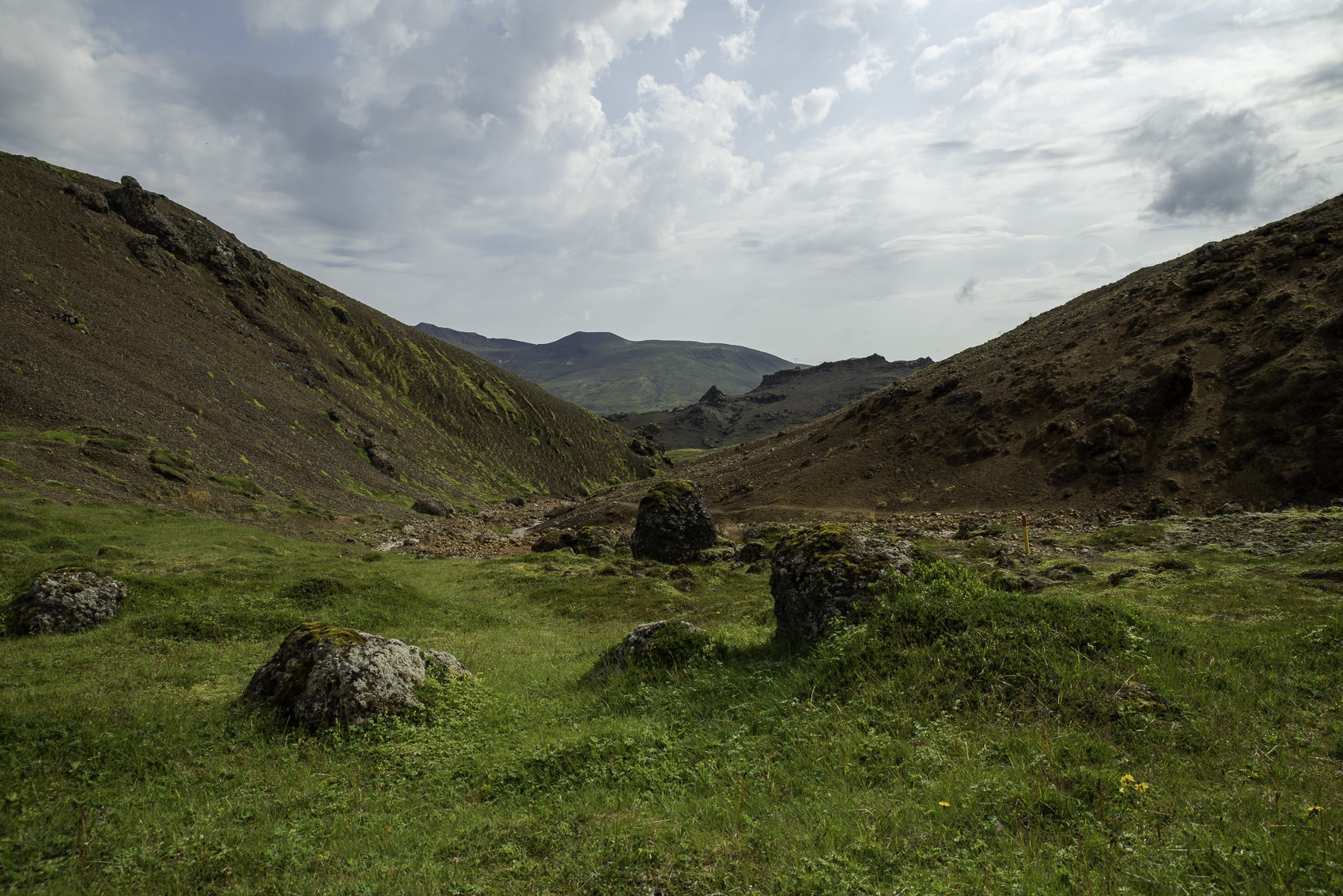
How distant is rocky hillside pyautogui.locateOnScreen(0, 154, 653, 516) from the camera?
44906 millimetres

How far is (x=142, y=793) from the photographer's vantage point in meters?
6.85

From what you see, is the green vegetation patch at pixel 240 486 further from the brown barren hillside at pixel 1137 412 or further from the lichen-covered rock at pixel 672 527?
the lichen-covered rock at pixel 672 527

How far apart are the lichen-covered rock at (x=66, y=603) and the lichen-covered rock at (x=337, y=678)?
807 cm

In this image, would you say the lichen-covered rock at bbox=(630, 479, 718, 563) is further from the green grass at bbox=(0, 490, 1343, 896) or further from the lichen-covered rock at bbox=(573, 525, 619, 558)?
the green grass at bbox=(0, 490, 1343, 896)

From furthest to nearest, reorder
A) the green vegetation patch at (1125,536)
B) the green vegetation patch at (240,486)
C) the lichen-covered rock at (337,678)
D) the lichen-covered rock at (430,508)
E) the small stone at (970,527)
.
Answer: the lichen-covered rock at (430,508), the green vegetation patch at (240,486), the small stone at (970,527), the green vegetation patch at (1125,536), the lichen-covered rock at (337,678)

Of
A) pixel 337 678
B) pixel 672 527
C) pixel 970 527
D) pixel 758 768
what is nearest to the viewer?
pixel 758 768

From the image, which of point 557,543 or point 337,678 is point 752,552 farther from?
point 337,678

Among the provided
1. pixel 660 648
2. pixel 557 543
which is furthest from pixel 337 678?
pixel 557 543

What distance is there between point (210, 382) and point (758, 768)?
79654 mm

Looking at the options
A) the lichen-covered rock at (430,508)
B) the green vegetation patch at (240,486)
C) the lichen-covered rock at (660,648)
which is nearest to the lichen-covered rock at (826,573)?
the lichen-covered rock at (660,648)

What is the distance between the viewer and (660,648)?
1110 centimetres

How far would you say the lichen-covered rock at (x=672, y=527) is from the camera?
1252 inches

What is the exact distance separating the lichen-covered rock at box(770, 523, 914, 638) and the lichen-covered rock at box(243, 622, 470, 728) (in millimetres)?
6601

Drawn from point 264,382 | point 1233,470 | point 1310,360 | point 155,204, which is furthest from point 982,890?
point 155,204
